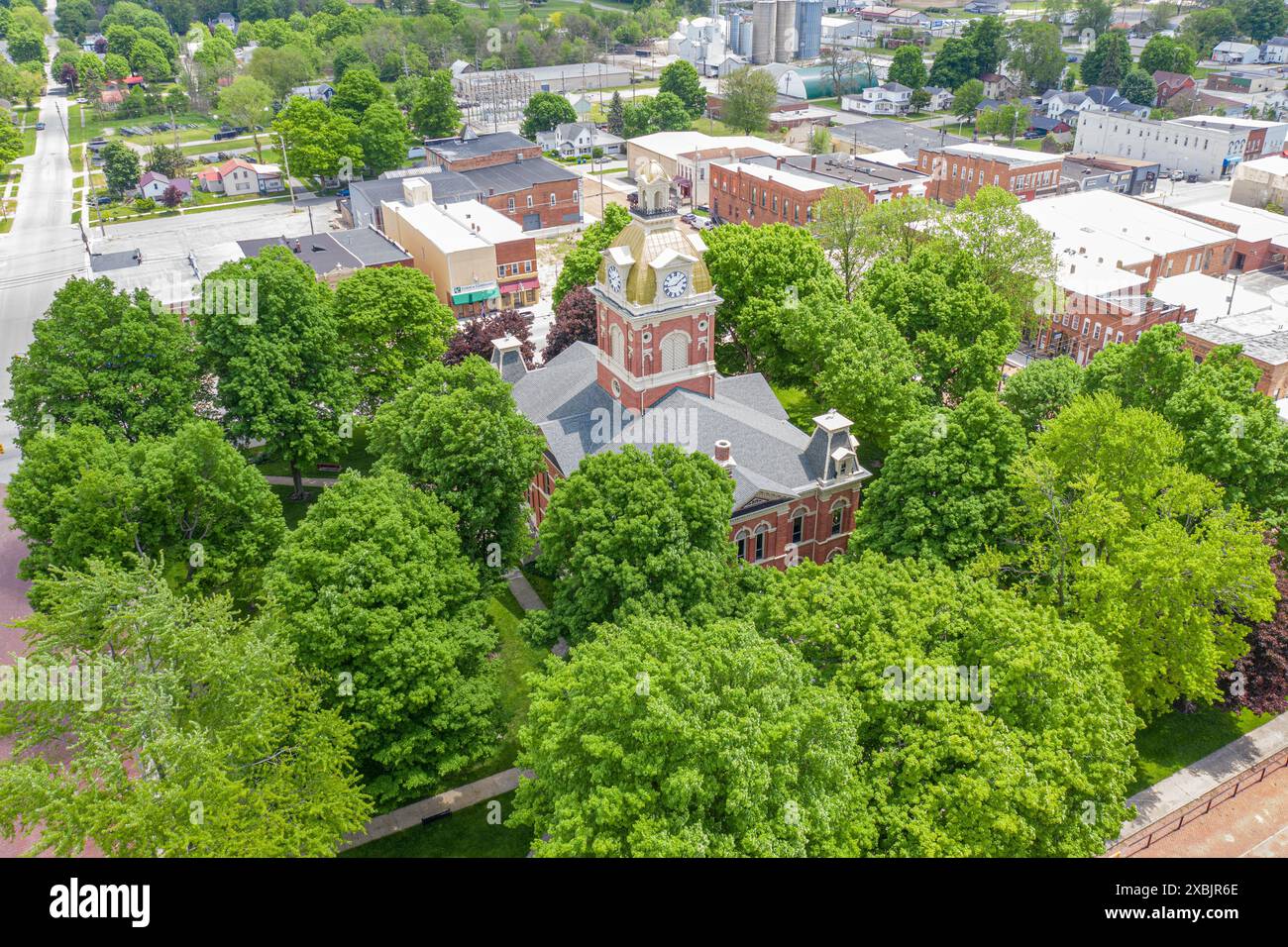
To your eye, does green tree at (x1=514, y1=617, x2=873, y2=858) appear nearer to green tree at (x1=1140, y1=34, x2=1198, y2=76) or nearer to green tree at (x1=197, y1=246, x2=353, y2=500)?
green tree at (x1=197, y1=246, x2=353, y2=500)

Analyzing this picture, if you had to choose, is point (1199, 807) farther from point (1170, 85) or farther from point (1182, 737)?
point (1170, 85)

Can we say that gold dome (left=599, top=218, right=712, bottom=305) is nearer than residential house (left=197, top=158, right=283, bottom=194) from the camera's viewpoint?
Yes

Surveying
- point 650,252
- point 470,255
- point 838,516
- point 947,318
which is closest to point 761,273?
point 947,318

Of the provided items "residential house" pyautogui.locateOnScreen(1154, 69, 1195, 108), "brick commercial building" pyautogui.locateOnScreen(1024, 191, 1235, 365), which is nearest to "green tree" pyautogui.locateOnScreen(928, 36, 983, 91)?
"residential house" pyautogui.locateOnScreen(1154, 69, 1195, 108)

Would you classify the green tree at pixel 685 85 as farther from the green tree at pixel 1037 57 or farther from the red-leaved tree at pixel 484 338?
the red-leaved tree at pixel 484 338

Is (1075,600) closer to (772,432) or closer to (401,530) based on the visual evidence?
(772,432)
